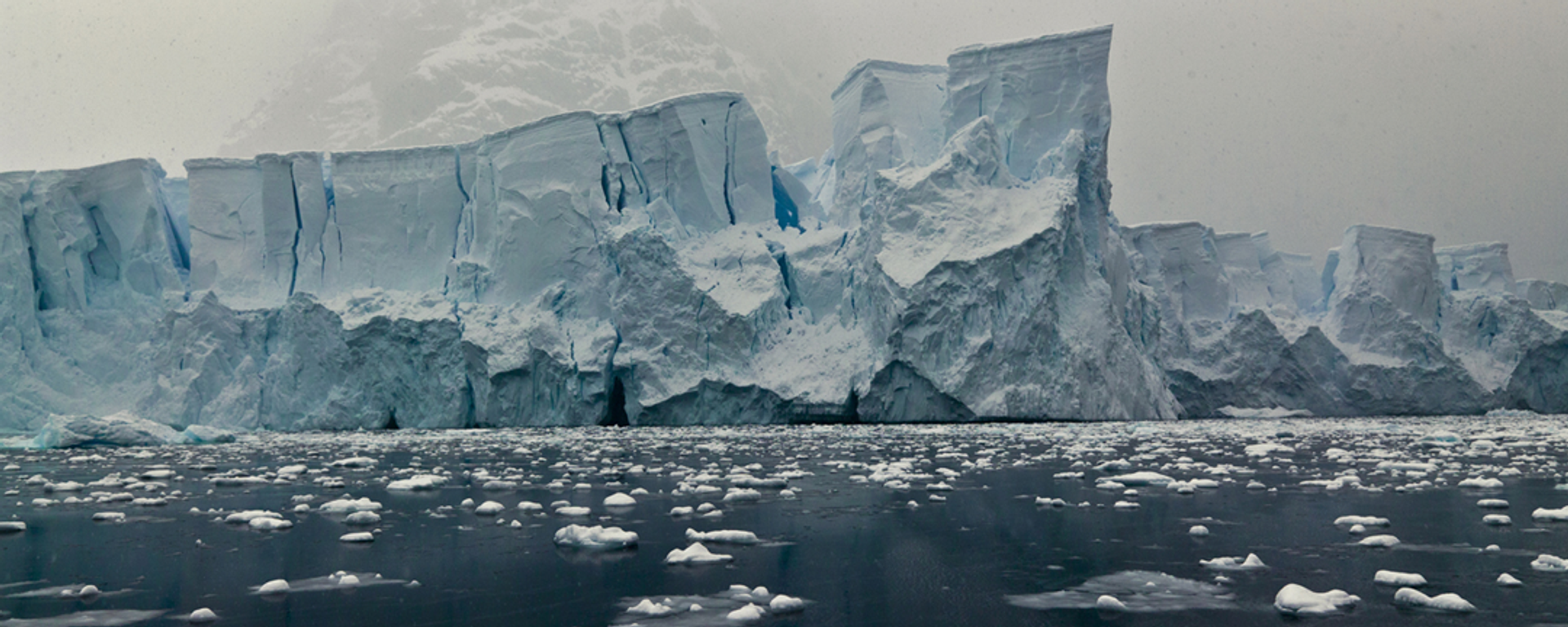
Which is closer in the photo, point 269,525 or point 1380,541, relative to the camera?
point 1380,541

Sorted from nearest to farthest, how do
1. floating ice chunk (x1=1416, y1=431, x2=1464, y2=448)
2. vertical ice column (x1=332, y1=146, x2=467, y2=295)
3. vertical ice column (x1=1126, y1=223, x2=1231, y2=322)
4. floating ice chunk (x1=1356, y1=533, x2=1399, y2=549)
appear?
floating ice chunk (x1=1356, y1=533, x2=1399, y2=549)
floating ice chunk (x1=1416, y1=431, x2=1464, y2=448)
vertical ice column (x1=332, y1=146, x2=467, y2=295)
vertical ice column (x1=1126, y1=223, x2=1231, y2=322)

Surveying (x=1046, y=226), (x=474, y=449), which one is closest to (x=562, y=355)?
(x=474, y=449)

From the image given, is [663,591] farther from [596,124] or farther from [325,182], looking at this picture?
[325,182]

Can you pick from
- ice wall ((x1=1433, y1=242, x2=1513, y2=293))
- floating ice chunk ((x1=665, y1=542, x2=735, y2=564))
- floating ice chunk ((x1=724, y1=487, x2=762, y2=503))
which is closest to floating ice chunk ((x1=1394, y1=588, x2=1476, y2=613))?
floating ice chunk ((x1=665, y1=542, x2=735, y2=564))

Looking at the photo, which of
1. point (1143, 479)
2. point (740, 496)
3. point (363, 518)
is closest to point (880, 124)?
point (1143, 479)

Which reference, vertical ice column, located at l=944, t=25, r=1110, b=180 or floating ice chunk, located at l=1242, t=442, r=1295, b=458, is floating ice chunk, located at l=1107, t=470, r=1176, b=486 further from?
vertical ice column, located at l=944, t=25, r=1110, b=180

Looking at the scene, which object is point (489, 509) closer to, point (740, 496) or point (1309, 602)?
point (740, 496)
